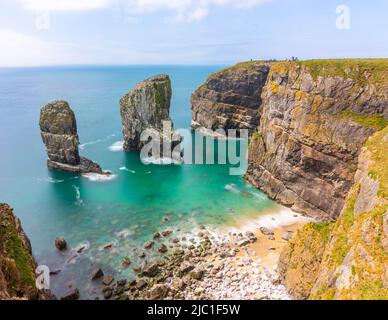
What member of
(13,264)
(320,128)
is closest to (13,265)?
(13,264)

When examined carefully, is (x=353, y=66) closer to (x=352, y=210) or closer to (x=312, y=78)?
(x=312, y=78)

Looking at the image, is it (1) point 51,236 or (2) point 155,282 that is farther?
(1) point 51,236

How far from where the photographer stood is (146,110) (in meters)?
85.0

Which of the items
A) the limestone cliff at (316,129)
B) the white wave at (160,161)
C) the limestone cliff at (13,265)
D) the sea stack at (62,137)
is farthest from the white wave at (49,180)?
the limestone cliff at (316,129)

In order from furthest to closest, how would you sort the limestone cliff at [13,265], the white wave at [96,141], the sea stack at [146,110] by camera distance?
the white wave at [96,141] → the sea stack at [146,110] → the limestone cliff at [13,265]

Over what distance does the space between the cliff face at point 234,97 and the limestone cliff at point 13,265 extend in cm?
8691

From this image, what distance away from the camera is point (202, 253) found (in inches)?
1758

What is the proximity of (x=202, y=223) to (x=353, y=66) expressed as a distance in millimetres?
39890

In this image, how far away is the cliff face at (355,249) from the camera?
18641mm

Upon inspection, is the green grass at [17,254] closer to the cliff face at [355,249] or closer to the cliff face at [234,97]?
the cliff face at [355,249]

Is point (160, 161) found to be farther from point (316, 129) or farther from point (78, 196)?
point (316, 129)

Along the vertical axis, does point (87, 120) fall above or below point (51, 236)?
above

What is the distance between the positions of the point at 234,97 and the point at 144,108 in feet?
127
